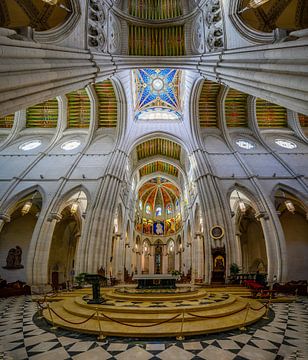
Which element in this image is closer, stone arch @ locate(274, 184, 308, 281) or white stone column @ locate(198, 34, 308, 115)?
white stone column @ locate(198, 34, 308, 115)

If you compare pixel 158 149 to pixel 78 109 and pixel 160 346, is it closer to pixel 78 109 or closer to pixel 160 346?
pixel 78 109

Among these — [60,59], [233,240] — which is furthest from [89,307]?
[233,240]

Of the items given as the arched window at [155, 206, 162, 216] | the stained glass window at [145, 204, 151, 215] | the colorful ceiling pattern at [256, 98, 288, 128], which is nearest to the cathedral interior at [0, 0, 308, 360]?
the colorful ceiling pattern at [256, 98, 288, 128]

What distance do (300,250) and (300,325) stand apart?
14068 millimetres

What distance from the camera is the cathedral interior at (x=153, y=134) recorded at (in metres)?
7.23

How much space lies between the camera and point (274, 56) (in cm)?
718

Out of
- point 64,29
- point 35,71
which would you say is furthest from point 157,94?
point 35,71

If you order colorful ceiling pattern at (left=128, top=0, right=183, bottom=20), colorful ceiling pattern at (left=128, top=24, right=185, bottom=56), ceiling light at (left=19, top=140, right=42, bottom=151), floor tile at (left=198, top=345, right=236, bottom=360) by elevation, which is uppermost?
colorful ceiling pattern at (left=128, top=0, right=183, bottom=20)

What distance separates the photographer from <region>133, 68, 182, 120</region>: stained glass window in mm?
21672

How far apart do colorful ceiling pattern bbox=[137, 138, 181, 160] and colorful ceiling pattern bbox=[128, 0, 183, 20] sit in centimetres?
1166

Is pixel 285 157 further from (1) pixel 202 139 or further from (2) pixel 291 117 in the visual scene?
(1) pixel 202 139

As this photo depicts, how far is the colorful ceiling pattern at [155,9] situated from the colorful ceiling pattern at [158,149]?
1166 centimetres

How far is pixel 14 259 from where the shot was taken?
16.8 metres

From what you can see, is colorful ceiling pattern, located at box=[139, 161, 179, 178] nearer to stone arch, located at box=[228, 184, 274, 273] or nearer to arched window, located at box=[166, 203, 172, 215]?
arched window, located at box=[166, 203, 172, 215]
